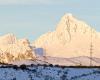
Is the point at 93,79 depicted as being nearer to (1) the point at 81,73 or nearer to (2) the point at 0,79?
(1) the point at 81,73

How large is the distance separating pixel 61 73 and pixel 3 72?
6.97m

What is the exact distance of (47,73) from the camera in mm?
63031

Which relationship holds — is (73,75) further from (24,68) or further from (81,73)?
(24,68)

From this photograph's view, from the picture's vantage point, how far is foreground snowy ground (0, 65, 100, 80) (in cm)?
6056

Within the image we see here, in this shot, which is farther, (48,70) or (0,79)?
(48,70)

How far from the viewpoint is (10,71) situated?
206 ft

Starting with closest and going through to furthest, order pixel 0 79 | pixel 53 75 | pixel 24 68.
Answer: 1. pixel 0 79
2. pixel 53 75
3. pixel 24 68

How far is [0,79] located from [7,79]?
846 millimetres

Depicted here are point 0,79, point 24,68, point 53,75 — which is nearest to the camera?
point 0,79

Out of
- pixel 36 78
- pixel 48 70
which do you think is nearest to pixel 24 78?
pixel 36 78

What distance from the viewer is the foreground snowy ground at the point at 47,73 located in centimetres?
6056

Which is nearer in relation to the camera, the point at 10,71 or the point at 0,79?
the point at 0,79

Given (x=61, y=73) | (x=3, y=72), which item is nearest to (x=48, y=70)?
(x=61, y=73)

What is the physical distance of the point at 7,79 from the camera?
193 feet
